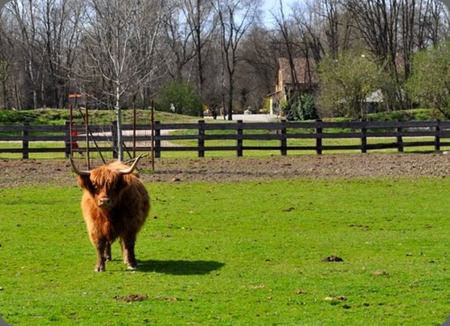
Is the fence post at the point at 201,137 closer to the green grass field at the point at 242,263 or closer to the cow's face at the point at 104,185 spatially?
the green grass field at the point at 242,263

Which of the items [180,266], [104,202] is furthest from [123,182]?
Answer: [180,266]

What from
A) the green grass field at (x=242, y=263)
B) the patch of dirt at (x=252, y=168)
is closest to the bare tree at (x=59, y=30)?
the patch of dirt at (x=252, y=168)

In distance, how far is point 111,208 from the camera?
11.5 metres

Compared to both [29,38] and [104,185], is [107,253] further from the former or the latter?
[29,38]

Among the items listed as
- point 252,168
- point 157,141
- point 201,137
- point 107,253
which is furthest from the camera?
point 201,137

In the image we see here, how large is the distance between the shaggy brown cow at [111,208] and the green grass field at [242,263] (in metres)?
0.39

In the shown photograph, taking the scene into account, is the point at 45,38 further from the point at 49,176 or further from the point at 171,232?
the point at 171,232

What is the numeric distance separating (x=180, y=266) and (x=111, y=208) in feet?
4.28

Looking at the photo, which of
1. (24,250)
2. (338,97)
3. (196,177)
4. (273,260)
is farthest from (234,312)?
(338,97)

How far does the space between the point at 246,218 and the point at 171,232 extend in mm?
2232

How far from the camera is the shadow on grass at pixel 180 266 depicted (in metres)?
11.3

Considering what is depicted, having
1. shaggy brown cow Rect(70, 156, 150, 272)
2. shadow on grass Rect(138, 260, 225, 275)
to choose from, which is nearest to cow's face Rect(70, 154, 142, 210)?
shaggy brown cow Rect(70, 156, 150, 272)

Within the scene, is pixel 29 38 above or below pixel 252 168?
above

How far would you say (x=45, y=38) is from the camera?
74125mm
